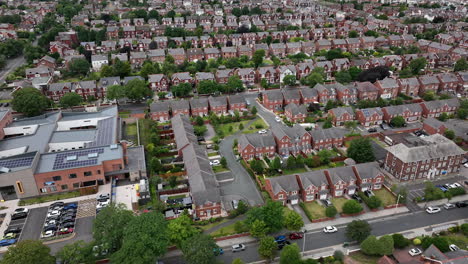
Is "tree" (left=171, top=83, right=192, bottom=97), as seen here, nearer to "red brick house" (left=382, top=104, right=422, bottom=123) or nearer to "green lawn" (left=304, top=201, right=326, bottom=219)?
"red brick house" (left=382, top=104, right=422, bottom=123)

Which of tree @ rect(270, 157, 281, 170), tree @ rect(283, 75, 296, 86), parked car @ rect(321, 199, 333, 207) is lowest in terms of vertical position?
parked car @ rect(321, 199, 333, 207)

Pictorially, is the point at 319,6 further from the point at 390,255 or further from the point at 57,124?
the point at 390,255

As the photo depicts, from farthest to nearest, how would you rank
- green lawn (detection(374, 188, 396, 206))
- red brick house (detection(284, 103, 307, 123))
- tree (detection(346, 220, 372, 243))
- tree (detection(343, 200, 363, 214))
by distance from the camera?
1. red brick house (detection(284, 103, 307, 123))
2. green lawn (detection(374, 188, 396, 206))
3. tree (detection(343, 200, 363, 214))
4. tree (detection(346, 220, 372, 243))

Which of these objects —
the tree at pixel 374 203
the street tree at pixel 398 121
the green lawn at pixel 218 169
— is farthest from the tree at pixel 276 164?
the street tree at pixel 398 121

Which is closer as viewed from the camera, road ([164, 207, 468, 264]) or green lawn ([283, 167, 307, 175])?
road ([164, 207, 468, 264])

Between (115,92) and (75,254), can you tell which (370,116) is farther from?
(75,254)

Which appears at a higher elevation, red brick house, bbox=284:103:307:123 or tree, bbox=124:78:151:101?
tree, bbox=124:78:151:101

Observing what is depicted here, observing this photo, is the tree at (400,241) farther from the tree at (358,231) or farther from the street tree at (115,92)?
the street tree at (115,92)

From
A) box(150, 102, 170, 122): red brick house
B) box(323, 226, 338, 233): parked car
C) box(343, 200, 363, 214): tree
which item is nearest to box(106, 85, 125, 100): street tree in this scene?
box(150, 102, 170, 122): red brick house
